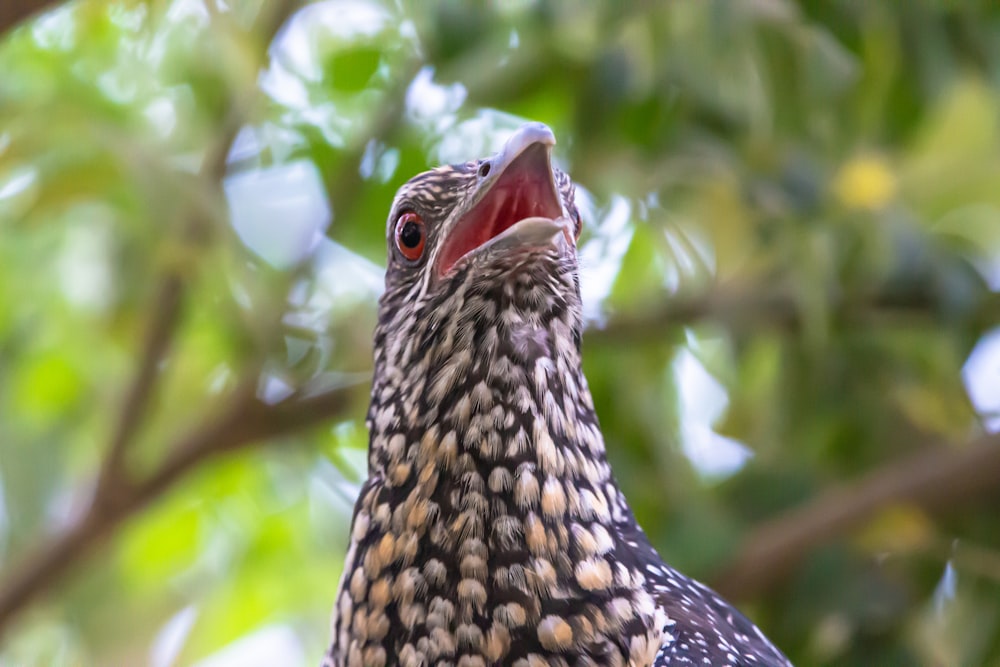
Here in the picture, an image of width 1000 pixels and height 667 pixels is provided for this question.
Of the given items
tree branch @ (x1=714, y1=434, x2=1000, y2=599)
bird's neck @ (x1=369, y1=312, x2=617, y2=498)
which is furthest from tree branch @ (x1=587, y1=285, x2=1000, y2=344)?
bird's neck @ (x1=369, y1=312, x2=617, y2=498)

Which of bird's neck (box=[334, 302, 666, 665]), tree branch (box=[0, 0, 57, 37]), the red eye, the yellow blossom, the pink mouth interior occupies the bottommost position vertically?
the yellow blossom

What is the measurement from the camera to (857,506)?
3.11 meters

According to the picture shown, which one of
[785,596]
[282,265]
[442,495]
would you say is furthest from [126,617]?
[442,495]

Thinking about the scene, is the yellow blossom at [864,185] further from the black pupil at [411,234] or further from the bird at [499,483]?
the black pupil at [411,234]

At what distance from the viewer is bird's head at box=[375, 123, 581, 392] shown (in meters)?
1.53

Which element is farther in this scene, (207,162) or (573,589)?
(207,162)

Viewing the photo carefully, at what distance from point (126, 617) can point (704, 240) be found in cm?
244

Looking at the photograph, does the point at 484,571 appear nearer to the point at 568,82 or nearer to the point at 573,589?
the point at 573,589

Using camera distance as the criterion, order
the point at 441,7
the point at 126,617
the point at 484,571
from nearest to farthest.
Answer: the point at 484,571, the point at 441,7, the point at 126,617

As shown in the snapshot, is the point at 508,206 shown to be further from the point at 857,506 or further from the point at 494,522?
the point at 857,506

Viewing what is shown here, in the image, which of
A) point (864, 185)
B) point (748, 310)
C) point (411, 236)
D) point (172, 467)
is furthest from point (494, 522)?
point (172, 467)

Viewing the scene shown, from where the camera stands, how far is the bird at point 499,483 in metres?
1.54

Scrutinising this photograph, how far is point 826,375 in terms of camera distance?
3.15 meters

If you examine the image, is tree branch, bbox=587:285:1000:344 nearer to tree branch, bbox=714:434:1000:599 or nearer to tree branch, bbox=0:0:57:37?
tree branch, bbox=714:434:1000:599
